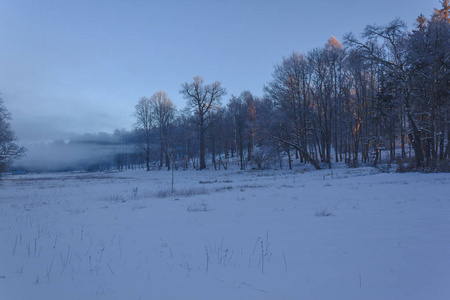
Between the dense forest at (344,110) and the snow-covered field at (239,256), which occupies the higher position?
the dense forest at (344,110)

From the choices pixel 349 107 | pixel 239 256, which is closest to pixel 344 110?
pixel 349 107

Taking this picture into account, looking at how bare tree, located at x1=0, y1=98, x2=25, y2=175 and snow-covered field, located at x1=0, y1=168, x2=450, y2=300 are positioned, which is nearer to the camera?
snow-covered field, located at x1=0, y1=168, x2=450, y2=300

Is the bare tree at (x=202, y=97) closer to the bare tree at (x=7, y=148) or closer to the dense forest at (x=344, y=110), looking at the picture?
the dense forest at (x=344, y=110)

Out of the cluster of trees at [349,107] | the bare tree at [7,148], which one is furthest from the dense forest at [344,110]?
the bare tree at [7,148]

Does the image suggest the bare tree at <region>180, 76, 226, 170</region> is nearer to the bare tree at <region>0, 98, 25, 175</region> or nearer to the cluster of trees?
the cluster of trees

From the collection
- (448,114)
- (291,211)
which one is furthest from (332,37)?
(291,211)

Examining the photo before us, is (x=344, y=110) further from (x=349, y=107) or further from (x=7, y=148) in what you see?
(x=7, y=148)

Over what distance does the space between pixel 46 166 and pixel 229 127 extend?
9144 centimetres

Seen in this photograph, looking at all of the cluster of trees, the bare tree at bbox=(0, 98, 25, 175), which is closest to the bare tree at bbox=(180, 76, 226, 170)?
the cluster of trees

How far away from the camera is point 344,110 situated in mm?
32125

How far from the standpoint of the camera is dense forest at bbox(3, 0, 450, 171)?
17.6 metres

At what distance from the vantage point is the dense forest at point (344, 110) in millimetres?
17609

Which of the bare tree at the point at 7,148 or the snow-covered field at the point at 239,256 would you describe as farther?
the bare tree at the point at 7,148

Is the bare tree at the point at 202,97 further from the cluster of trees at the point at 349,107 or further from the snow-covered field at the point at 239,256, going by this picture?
the snow-covered field at the point at 239,256
